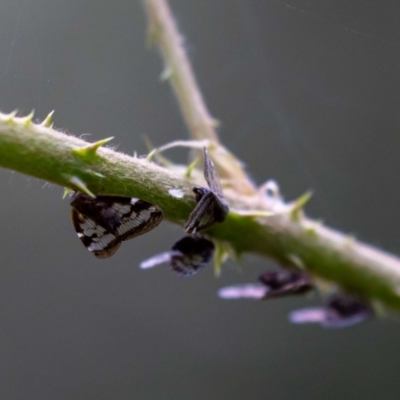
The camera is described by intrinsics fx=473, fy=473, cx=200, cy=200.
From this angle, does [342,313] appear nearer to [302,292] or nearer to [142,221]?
[302,292]

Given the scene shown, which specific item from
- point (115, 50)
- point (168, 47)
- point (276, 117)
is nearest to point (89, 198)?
point (168, 47)

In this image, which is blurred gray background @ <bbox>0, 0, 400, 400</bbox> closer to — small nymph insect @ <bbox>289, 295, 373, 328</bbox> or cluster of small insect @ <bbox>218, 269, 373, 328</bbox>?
cluster of small insect @ <bbox>218, 269, 373, 328</bbox>

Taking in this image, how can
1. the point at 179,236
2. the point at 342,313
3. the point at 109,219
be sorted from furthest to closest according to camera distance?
1. the point at 179,236
2. the point at 342,313
3. the point at 109,219

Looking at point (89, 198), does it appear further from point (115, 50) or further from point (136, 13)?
point (136, 13)

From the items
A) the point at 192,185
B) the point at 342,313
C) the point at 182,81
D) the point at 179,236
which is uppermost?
the point at 182,81

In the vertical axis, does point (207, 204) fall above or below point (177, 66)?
below

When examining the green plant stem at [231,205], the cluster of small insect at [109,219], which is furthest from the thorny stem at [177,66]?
the cluster of small insect at [109,219]

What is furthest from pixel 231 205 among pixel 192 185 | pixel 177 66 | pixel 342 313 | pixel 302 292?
pixel 342 313
